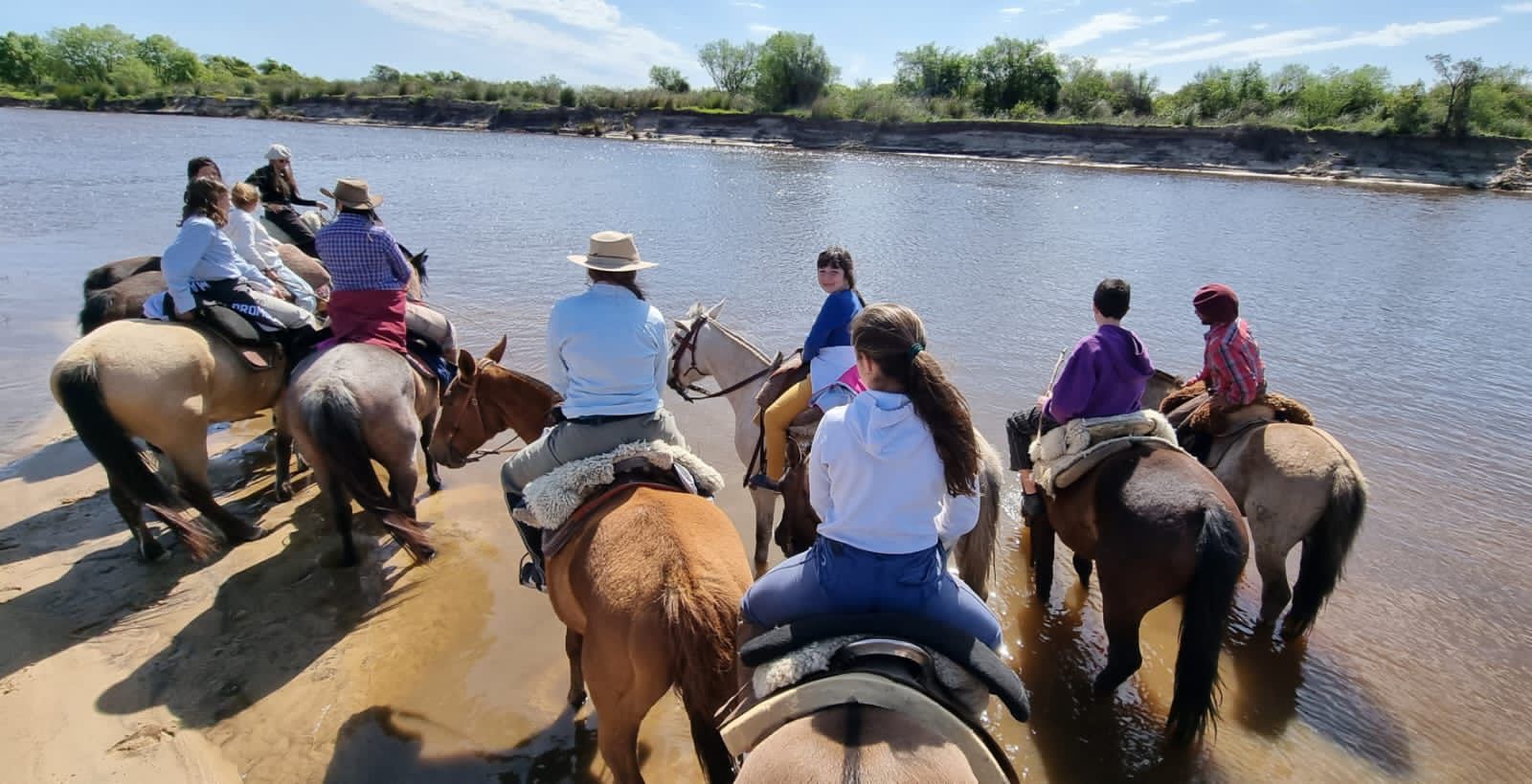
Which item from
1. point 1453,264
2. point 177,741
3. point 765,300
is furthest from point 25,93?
point 1453,264

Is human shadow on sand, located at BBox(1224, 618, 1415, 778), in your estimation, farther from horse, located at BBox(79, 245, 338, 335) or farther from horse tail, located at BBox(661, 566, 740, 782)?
horse, located at BBox(79, 245, 338, 335)

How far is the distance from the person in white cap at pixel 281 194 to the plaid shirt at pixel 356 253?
9.98 ft

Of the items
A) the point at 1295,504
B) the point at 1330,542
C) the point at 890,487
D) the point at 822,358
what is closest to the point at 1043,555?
the point at 1295,504

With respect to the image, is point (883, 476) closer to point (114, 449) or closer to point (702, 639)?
point (702, 639)

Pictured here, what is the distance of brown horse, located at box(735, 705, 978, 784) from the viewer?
1761 mm

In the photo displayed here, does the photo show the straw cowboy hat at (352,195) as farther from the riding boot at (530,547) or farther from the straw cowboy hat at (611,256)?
the riding boot at (530,547)

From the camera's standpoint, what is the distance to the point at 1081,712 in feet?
14.2

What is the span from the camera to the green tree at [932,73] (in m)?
73.9

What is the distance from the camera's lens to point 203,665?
416 centimetres

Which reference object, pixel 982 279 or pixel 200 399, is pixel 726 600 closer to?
pixel 200 399

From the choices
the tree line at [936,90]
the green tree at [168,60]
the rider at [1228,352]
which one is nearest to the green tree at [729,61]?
the tree line at [936,90]

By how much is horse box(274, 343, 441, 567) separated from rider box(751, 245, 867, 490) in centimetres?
240

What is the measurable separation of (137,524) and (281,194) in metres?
4.31

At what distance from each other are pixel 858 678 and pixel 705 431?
6082mm
